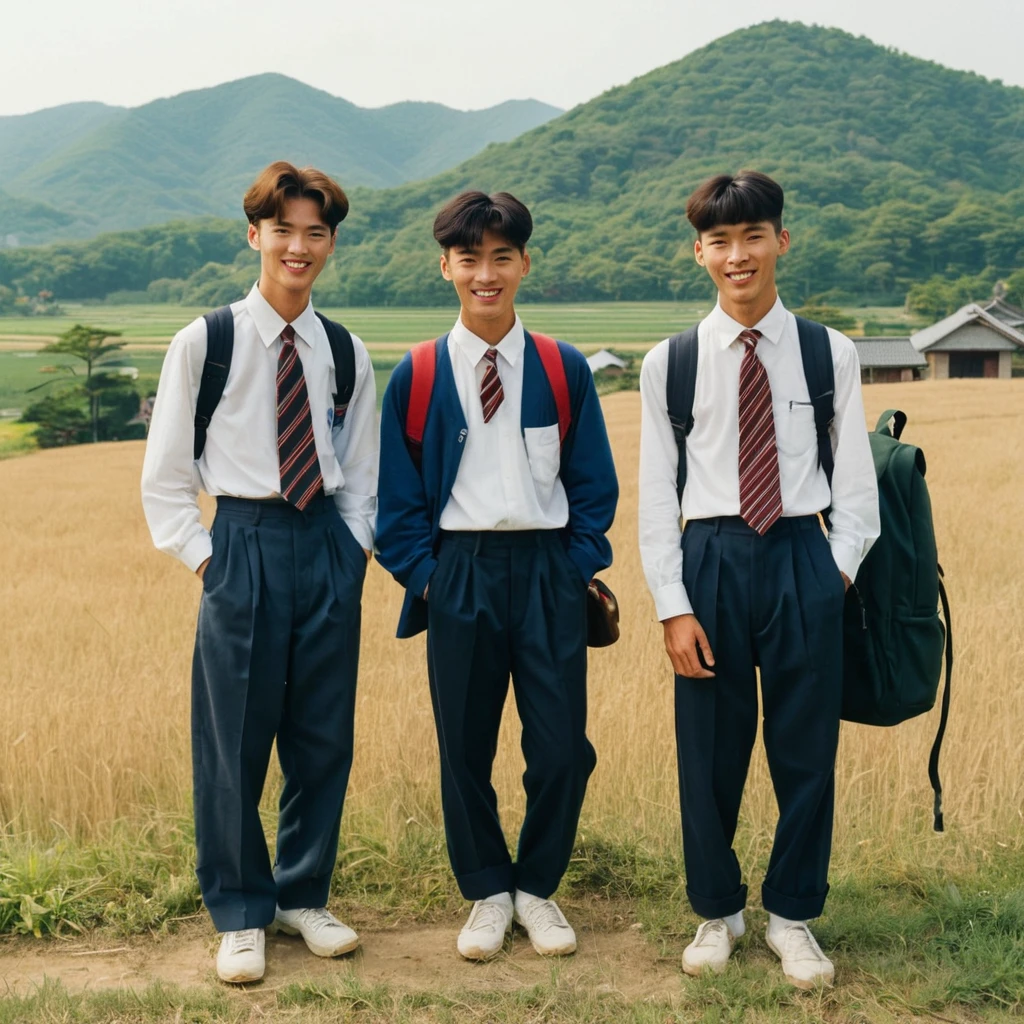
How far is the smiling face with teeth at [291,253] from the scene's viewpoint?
11.9ft

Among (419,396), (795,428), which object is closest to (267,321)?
(419,396)

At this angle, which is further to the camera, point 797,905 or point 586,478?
point 586,478

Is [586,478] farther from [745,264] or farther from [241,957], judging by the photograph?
[241,957]

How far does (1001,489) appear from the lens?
49.3ft

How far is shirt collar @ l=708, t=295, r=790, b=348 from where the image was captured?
3.49m

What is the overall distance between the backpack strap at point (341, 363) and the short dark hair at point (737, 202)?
1.17 metres

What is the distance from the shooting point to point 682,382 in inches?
138

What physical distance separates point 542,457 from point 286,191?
45.1 inches

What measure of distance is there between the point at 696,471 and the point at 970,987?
5.66ft

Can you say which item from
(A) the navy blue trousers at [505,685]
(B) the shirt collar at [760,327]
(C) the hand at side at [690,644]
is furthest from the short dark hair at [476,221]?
(C) the hand at side at [690,644]

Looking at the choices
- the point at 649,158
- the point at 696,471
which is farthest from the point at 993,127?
the point at 696,471

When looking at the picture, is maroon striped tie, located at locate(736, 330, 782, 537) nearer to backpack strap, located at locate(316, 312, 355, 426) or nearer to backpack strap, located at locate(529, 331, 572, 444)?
backpack strap, located at locate(529, 331, 572, 444)

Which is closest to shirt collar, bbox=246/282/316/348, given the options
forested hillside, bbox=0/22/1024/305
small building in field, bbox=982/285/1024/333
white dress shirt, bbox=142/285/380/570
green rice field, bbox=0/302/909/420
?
white dress shirt, bbox=142/285/380/570

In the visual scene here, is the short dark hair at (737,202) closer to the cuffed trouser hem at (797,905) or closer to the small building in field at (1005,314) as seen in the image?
the cuffed trouser hem at (797,905)
